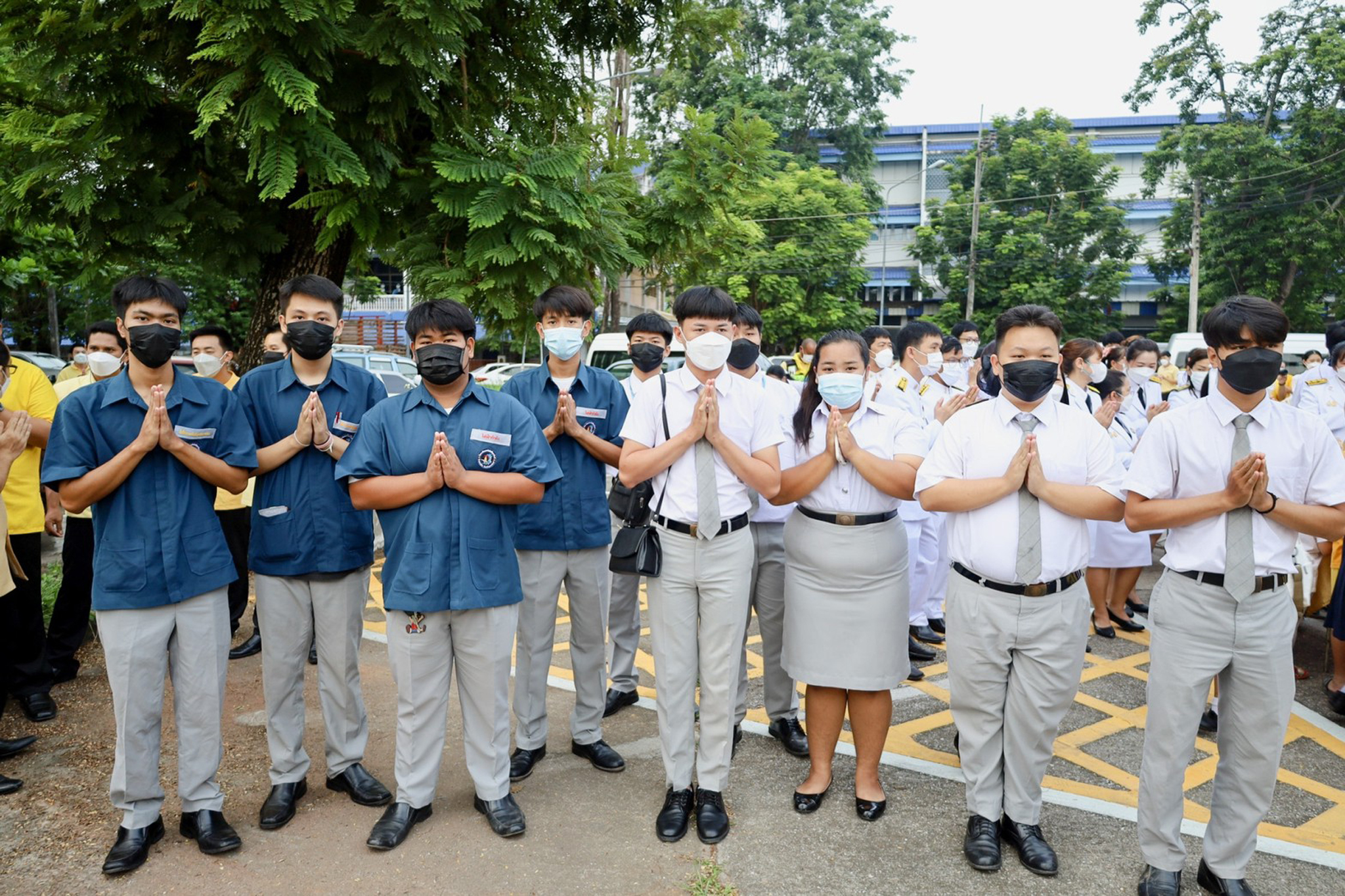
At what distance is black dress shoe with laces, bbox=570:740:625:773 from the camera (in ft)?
13.7

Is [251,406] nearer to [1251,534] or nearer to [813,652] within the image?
[813,652]

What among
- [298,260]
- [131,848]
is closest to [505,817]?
[131,848]

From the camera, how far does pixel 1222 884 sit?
3.24 m

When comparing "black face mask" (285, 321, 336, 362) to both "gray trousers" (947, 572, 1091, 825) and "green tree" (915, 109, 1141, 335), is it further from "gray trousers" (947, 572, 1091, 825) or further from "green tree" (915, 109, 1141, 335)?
"green tree" (915, 109, 1141, 335)

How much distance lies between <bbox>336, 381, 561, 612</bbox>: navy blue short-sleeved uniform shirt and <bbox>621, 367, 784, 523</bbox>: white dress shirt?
0.41 m

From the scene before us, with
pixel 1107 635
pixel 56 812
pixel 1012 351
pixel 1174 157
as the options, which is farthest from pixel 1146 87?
pixel 56 812

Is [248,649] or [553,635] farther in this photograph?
[248,649]

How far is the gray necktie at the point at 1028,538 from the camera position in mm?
3387

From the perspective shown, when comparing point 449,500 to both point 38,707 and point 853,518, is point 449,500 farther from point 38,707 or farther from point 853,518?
point 38,707

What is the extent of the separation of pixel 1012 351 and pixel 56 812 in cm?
410

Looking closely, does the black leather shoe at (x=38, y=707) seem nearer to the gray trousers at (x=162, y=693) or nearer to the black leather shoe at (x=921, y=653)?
the gray trousers at (x=162, y=693)

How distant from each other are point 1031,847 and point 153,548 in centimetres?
337

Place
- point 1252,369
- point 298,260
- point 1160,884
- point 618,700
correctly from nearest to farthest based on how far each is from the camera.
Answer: point 1252,369 < point 1160,884 < point 618,700 < point 298,260

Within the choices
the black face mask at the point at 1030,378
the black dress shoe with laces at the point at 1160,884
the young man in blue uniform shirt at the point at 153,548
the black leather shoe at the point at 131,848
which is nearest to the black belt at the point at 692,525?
the black face mask at the point at 1030,378
